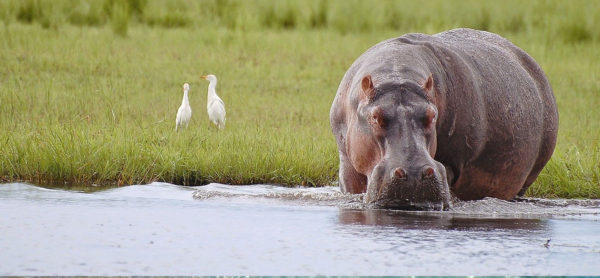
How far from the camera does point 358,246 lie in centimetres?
529

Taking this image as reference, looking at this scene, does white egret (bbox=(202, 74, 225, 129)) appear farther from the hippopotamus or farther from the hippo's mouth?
the hippo's mouth

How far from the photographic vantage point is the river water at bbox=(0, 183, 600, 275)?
482 cm

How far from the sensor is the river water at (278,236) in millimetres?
4816

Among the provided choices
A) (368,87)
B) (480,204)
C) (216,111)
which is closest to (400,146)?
(368,87)

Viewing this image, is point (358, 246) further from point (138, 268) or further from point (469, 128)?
point (469, 128)

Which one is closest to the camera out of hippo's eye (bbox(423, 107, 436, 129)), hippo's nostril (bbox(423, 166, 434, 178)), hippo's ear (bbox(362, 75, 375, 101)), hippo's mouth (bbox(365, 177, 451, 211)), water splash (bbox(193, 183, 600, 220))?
hippo's nostril (bbox(423, 166, 434, 178))

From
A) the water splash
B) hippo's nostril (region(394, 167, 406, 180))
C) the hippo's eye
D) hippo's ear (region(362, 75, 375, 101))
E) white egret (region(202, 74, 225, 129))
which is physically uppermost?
white egret (region(202, 74, 225, 129))

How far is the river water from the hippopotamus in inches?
7.0

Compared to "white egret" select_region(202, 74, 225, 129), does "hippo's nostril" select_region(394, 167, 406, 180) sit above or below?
below

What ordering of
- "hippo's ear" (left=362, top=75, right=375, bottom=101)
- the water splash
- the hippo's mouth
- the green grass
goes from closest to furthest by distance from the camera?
the hippo's mouth → "hippo's ear" (left=362, top=75, right=375, bottom=101) → the water splash → the green grass

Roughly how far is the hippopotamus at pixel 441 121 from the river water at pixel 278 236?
0.18 m

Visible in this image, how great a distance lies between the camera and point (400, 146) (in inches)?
233

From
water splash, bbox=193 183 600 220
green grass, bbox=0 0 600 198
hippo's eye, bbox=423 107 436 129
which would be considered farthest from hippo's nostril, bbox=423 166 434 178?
green grass, bbox=0 0 600 198

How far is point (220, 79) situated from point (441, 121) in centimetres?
810
